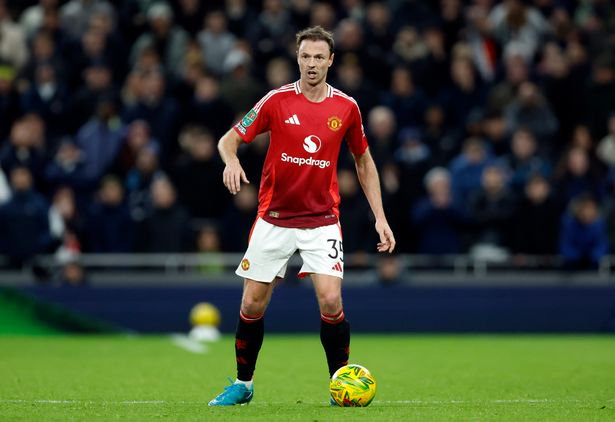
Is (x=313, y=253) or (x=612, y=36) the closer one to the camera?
(x=313, y=253)

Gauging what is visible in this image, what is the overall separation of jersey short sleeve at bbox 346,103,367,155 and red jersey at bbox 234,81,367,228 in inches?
3.6

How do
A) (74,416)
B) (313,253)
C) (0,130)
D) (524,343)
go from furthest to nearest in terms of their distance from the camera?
(0,130)
(524,343)
(313,253)
(74,416)

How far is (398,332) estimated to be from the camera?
59.9 ft

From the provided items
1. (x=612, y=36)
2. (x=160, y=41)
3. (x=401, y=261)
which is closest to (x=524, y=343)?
(x=401, y=261)

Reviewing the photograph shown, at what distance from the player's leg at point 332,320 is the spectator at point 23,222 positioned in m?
8.74

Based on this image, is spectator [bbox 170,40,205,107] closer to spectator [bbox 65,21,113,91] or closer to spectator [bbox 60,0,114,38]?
spectator [bbox 65,21,113,91]

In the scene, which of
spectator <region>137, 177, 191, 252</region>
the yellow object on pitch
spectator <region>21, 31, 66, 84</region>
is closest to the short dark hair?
spectator <region>137, 177, 191, 252</region>

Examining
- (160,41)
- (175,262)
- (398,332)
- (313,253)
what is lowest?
(398,332)

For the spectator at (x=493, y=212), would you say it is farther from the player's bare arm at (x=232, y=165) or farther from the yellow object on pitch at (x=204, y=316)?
the player's bare arm at (x=232, y=165)

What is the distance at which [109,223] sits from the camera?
Answer: 1703 centimetres

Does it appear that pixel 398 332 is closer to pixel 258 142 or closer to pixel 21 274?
Answer: pixel 258 142

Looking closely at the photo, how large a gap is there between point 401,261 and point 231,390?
9.10 metres

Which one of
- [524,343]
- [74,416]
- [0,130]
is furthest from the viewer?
[0,130]

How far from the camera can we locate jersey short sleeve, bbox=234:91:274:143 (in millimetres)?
8547
